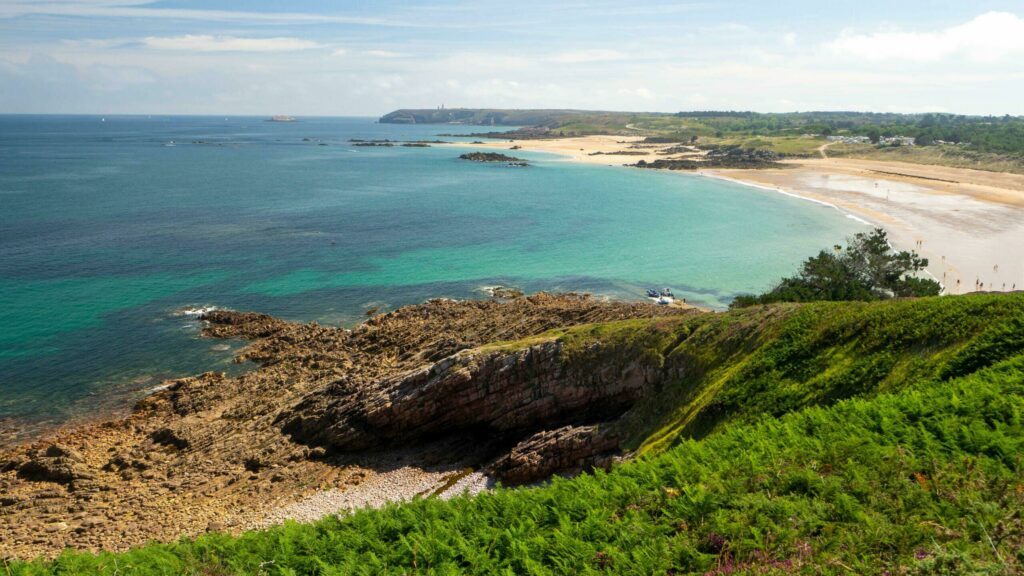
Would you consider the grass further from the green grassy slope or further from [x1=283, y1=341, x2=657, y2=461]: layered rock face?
the green grassy slope

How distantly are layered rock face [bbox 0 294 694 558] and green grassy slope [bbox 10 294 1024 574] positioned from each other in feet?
30.4

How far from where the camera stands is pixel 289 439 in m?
34.2

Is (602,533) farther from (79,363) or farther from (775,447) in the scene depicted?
(79,363)

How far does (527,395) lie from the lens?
32.8 m

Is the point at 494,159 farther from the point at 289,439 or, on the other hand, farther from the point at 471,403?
the point at 289,439

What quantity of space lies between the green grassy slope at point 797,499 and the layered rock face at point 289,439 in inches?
365

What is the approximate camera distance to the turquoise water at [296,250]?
46.0m

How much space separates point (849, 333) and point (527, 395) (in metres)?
16.1

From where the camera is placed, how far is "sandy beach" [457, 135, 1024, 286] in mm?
59844

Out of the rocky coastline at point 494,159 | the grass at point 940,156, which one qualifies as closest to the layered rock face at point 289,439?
the rocky coastline at point 494,159

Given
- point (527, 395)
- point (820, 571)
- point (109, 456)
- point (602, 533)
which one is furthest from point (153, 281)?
point (820, 571)

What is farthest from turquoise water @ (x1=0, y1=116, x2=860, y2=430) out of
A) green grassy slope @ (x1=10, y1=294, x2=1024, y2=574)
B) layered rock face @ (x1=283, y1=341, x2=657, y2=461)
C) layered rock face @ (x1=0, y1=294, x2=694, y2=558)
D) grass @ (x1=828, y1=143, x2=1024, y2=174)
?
grass @ (x1=828, y1=143, x2=1024, y2=174)

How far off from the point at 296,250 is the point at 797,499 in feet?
229

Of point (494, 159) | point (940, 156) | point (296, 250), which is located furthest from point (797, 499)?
point (940, 156)
